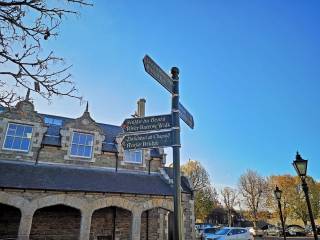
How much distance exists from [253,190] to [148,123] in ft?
153

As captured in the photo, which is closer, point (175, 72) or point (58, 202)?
point (175, 72)

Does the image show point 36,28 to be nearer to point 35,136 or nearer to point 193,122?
point 193,122

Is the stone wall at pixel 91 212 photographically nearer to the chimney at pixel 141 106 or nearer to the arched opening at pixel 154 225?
the arched opening at pixel 154 225

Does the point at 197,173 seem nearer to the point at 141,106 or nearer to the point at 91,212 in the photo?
the point at 141,106

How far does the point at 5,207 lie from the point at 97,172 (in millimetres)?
5103

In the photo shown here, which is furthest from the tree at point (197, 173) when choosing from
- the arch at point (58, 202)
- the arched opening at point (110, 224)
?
the arch at point (58, 202)

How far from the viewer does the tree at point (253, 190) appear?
45.6 meters

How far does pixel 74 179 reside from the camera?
14242 millimetres

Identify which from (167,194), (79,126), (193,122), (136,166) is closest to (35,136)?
(79,126)

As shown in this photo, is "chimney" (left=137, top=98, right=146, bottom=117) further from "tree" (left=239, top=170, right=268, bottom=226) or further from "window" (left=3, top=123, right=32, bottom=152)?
"tree" (left=239, top=170, right=268, bottom=226)

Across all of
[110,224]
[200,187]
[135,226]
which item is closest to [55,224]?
[110,224]

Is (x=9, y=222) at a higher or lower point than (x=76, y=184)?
lower

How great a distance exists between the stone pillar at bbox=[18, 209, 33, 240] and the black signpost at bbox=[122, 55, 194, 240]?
9.70 m

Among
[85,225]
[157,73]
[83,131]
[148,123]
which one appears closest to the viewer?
[157,73]
